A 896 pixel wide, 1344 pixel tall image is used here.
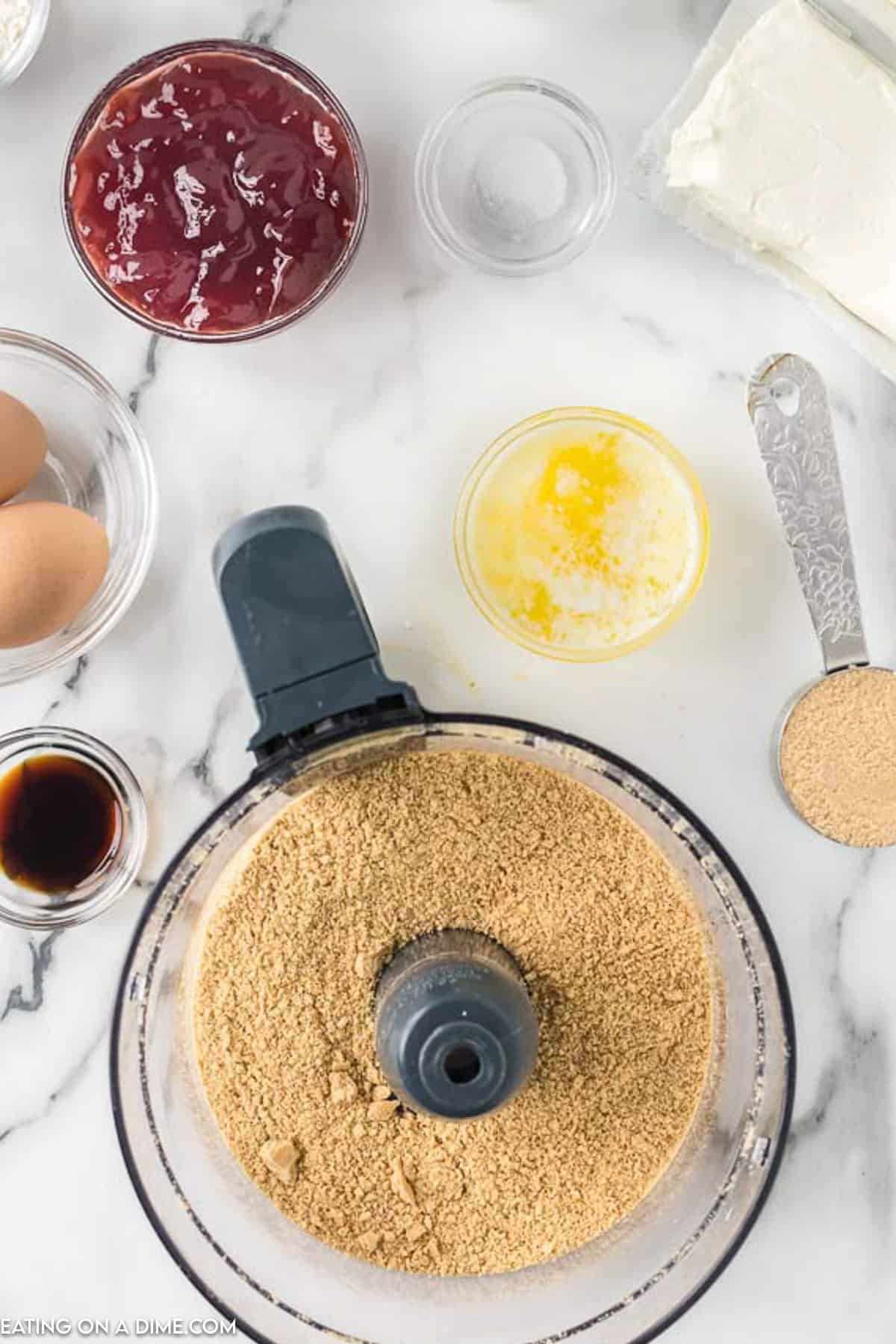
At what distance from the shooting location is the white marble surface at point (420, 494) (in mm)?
1174

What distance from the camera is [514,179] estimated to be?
1.22 m

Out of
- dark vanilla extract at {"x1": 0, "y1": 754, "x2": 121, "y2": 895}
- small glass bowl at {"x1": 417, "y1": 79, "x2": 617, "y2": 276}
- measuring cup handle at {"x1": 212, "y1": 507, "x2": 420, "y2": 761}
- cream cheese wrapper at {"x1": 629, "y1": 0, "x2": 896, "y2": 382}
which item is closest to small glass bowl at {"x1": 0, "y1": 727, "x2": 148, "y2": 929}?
dark vanilla extract at {"x1": 0, "y1": 754, "x2": 121, "y2": 895}

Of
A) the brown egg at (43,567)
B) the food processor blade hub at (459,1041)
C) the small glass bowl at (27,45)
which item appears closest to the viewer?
the food processor blade hub at (459,1041)

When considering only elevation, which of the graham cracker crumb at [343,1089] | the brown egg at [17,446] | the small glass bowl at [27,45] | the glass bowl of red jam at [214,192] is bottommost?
the graham cracker crumb at [343,1089]

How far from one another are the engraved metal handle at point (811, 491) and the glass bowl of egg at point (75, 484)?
535 millimetres

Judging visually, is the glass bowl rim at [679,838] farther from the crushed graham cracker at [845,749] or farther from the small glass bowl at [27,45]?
the small glass bowl at [27,45]

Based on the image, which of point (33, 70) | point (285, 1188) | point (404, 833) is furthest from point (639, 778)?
point (33, 70)

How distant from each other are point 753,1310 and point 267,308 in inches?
38.2

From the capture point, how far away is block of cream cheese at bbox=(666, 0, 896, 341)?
1.10 metres

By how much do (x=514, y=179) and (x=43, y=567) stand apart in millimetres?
561

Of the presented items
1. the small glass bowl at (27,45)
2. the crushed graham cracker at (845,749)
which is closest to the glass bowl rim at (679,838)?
the crushed graham cracker at (845,749)

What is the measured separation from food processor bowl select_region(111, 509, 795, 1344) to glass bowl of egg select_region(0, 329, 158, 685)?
211 mm

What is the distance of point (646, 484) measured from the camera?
3.83 feet

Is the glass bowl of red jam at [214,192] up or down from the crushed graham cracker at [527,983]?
up
